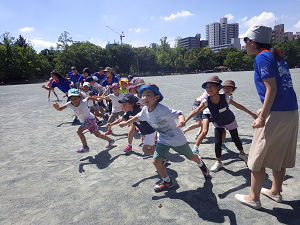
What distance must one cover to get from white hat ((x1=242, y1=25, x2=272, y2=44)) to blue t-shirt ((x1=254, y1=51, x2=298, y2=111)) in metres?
0.18

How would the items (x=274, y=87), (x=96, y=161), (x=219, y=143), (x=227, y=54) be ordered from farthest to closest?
(x=227, y=54)
(x=96, y=161)
(x=219, y=143)
(x=274, y=87)

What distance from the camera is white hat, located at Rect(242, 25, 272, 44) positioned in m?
2.37

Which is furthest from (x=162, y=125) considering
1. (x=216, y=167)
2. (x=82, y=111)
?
(x=82, y=111)

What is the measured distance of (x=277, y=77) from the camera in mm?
2285

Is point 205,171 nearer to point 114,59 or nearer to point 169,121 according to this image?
point 169,121

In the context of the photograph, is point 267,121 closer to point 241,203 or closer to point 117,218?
point 241,203

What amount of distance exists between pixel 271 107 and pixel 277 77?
0.34m

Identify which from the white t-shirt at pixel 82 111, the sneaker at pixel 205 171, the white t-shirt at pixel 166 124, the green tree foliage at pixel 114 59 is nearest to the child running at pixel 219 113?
the sneaker at pixel 205 171

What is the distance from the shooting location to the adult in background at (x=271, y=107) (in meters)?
2.25

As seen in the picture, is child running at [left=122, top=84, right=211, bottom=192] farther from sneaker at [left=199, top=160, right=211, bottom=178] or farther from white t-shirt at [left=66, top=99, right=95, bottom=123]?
white t-shirt at [left=66, top=99, right=95, bottom=123]

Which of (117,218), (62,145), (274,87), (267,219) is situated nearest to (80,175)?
(117,218)

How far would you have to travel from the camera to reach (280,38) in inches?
5758

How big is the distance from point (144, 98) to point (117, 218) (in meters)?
1.71

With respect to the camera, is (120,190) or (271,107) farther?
(120,190)
